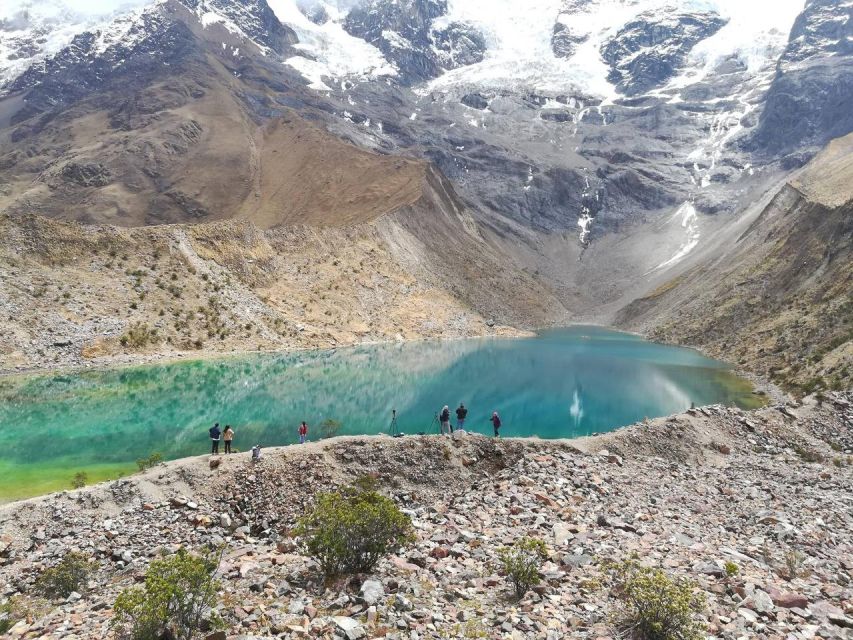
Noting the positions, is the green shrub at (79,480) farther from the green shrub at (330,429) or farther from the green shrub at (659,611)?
the green shrub at (659,611)

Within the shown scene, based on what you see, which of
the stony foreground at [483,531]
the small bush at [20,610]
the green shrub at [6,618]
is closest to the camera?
the stony foreground at [483,531]

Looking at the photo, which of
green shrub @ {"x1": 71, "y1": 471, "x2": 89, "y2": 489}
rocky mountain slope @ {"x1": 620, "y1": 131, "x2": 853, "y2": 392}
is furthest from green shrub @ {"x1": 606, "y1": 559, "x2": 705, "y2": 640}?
rocky mountain slope @ {"x1": 620, "y1": 131, "x2": 853, "y2": 392}

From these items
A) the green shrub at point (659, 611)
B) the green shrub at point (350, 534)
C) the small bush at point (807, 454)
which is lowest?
the small bush at point (807, 454)

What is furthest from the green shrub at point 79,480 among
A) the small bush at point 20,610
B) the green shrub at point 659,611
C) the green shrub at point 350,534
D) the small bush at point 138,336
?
the small bush at point 138,336

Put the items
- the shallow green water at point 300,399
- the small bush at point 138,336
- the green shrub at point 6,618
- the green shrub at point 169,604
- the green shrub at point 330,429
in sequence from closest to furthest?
the green shrub at point 169,604
the green shrub at point 6,618
the shallow green water at point 300,399
the green shrub at point 330,429
the small bush at point 138,336

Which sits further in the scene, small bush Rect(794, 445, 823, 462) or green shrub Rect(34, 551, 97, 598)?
small bush Rect(794, 445, 823, 462)

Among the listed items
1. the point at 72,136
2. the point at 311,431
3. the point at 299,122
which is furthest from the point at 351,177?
the point at 311,431

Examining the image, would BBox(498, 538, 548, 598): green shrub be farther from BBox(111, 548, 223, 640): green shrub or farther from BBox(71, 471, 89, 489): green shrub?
BBox(71, 471, 89, 489): green shrub
